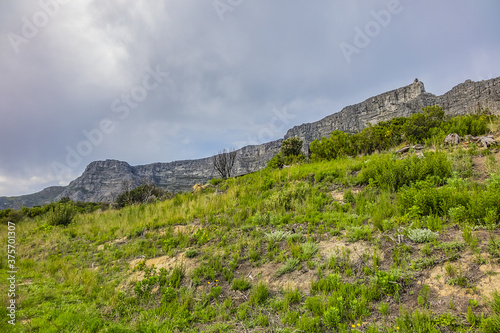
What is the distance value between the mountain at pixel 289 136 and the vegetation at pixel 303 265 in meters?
51.8

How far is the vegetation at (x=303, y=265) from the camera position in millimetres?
2705

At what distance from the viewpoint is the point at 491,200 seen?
380cm

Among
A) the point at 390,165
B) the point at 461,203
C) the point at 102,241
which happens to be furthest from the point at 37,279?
the point at 390,165

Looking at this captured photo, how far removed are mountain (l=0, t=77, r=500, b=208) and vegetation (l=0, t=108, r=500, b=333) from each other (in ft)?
170

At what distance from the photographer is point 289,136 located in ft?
389

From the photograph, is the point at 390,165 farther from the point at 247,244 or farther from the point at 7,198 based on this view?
the point at 7,198

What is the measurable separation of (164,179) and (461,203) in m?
190

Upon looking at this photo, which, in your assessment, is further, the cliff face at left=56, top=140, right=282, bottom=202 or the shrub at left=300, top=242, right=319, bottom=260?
the cliff face at left=56, top=140, right=282, bottom=202

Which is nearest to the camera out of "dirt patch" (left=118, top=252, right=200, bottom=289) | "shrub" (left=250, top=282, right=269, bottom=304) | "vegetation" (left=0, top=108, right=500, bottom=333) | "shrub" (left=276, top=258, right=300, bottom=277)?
"vegetation" (left=0, top=108, right=500, bottom=333)

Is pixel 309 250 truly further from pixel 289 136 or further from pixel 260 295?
pixel 289 136

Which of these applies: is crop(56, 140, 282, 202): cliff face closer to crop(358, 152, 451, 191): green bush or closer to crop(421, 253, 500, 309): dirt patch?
crop(358, 152, 451, 191): green bush

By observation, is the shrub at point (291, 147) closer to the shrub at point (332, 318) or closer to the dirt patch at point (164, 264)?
the dirt patch at point (164, 264)

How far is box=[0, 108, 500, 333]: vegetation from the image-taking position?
2705 millimetres

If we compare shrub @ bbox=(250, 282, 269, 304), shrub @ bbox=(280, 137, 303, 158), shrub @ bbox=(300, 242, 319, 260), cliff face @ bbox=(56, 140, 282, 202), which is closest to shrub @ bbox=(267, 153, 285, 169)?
shrub @ bbox=(280, 137, 303, 158)
